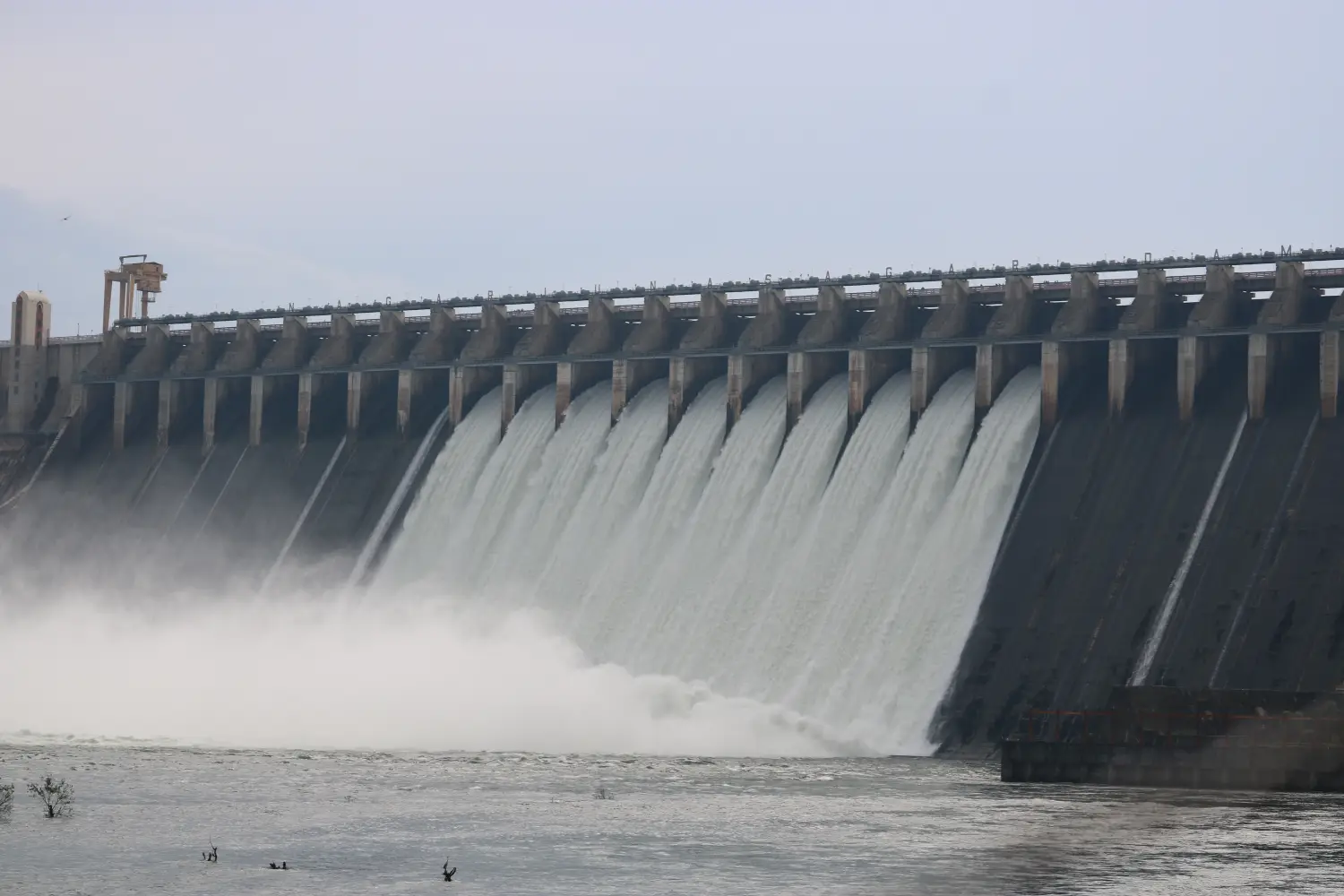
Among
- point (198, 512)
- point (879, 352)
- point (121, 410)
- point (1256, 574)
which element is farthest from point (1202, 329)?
point (121, 410)

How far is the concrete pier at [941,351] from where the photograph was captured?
8269 cm

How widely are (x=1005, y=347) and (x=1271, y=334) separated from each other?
34.3ft

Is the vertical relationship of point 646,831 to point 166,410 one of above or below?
below

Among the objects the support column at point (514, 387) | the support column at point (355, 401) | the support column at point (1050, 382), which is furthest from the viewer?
the support column at point (355, 401)

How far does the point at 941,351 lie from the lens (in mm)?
83500

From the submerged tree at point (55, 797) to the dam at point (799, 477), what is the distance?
26883 mm

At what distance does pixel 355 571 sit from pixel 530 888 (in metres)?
53.8

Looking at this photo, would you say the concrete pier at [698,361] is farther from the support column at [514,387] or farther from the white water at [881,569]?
the white water at [881,569]

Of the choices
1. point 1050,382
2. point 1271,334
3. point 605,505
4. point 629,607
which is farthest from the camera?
point 605,505

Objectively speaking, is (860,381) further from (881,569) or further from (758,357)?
(881,569)

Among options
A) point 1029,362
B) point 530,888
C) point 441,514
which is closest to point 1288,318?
point 1029,362

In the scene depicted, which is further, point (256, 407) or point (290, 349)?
point (290, 349)

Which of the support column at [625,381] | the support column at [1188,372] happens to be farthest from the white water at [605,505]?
the support column at [1188,372]

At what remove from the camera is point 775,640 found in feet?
258
